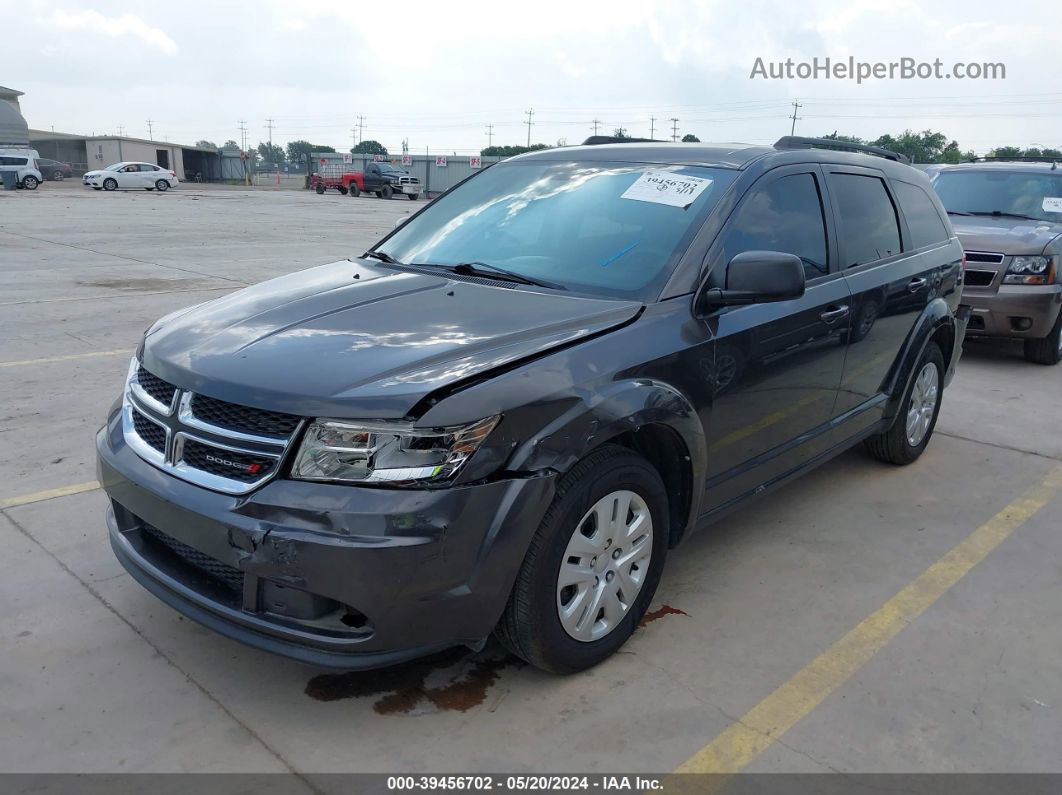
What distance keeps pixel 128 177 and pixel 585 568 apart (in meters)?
46.5

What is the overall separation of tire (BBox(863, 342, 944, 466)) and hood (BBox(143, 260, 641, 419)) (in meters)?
2.59

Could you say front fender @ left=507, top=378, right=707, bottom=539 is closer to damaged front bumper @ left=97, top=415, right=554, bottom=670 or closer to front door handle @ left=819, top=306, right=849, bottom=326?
damaged front bumper @ left=97, top=415, right=554, bottom=670

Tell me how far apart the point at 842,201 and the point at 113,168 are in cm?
4568

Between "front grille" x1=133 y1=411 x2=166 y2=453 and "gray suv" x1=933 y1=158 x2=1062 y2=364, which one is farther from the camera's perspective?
"gray suv" x1=933 y1=158 x2=1062 y2=364

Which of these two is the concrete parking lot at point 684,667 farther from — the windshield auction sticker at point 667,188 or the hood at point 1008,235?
the hood at point 1008,235

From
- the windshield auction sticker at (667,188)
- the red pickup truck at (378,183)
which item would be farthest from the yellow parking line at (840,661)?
the red pickup truck at (378,183)

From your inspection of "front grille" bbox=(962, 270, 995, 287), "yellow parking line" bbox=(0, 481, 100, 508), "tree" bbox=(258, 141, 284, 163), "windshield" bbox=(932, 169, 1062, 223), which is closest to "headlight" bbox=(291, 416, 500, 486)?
"yellow parking line" bbox=(0, 481, 100, 508)

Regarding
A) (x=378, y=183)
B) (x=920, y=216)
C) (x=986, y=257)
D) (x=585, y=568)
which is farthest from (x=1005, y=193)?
(x=378, y=183)

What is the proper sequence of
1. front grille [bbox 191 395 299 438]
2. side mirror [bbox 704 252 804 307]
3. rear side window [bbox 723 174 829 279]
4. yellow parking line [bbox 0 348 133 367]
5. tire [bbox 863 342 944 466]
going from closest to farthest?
front grille [bbox 191 395 299 438]
side mirror [bbox 704 252 804 307]
rear side window [bbox 723 174 829 279]
tire [bbox 863 342 944 466]
yellow parking line [bbox 0 348 133 367]

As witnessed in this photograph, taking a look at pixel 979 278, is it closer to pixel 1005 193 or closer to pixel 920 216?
pixel 1005 193

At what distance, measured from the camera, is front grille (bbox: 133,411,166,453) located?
9.44 ft

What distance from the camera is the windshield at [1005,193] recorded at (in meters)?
8.73

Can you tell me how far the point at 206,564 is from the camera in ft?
9.17
